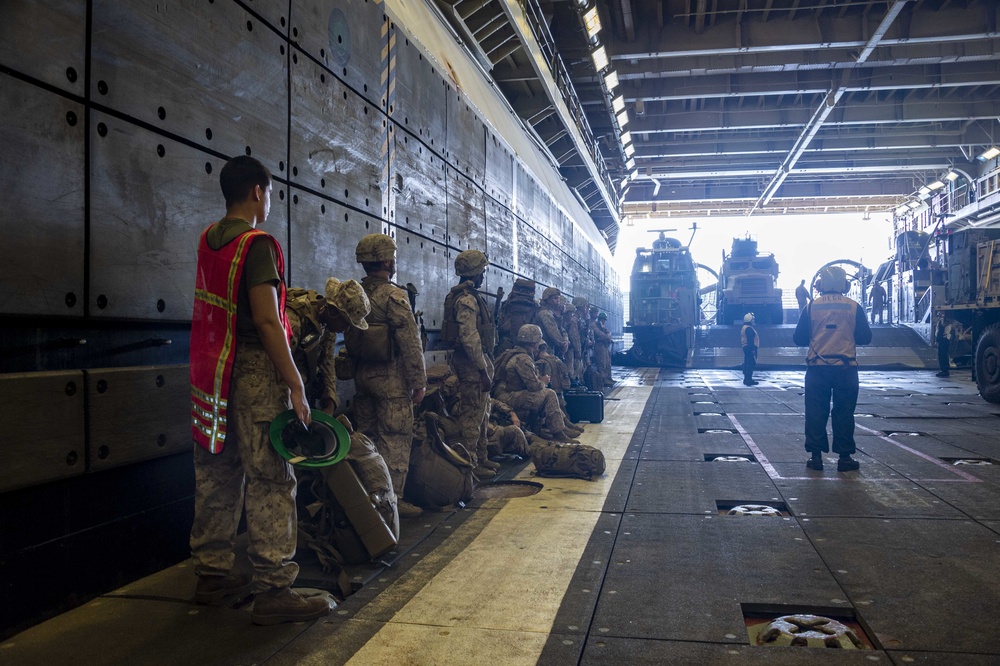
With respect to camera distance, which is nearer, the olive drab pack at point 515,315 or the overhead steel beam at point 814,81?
the olive drab pack at point 515,315

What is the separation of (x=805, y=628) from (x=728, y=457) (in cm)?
458

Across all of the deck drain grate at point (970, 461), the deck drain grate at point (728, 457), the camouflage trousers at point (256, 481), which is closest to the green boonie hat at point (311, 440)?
the camouflage trousers at point (256, 481)

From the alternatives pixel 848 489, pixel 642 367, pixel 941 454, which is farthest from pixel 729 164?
pixel 848 489

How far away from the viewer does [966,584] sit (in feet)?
12.2

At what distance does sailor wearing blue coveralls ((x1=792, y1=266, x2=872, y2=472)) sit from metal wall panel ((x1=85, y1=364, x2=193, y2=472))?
5525mm

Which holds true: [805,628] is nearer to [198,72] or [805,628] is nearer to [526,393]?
[198,72]

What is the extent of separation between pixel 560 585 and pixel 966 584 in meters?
1.98

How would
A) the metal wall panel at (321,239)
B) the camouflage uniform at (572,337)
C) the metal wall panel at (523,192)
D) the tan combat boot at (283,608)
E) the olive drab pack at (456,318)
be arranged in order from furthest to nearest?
1. the camouflage uniform at (572,337)
2. the metal wall panel at (523,192)
3. the olive drab pack at (456,318)
4. the metal wall panel at (321,239)
5. the tan combat boot at (283,608)

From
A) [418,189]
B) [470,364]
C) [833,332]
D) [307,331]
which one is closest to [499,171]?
[418,189]

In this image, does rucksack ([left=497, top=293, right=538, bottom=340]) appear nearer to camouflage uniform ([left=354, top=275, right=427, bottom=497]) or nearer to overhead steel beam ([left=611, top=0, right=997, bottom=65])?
camouflage uniform ([left=354, top=275, right=427, bottom=497])

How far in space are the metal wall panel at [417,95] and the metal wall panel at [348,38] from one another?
328mm

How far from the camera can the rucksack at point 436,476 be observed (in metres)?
5.58

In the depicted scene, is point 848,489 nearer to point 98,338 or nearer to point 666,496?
point 666,496

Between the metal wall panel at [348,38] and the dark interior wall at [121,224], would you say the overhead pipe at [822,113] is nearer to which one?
the metal wall panel at [348,38]
